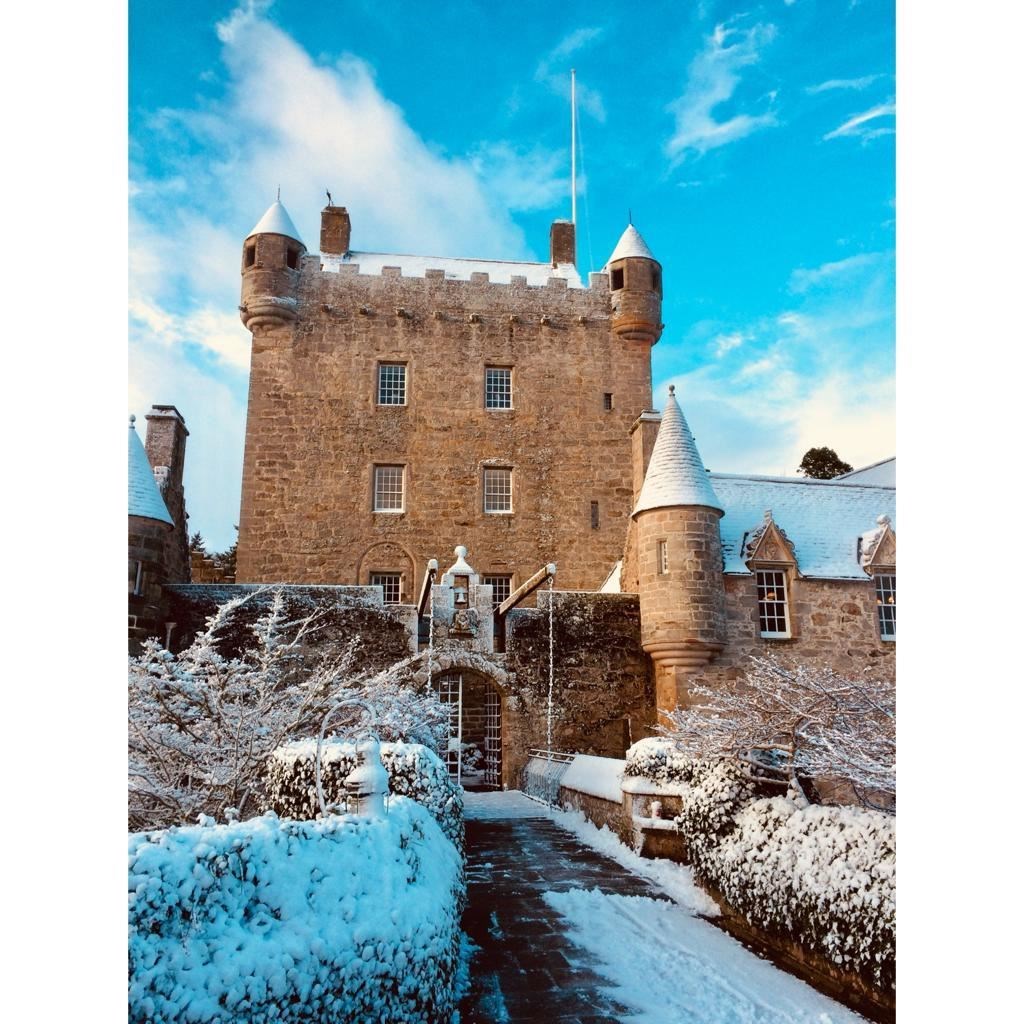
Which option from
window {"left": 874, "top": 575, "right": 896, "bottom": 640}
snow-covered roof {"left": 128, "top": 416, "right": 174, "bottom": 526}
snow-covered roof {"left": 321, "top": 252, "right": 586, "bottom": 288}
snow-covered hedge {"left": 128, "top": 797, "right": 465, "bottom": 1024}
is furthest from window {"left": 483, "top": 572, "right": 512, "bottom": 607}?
snow-covered hedge {"left": 128, "top": 797, "right": 465, "bottom": 1024}

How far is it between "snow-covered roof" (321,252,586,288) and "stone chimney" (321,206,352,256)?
175 mm

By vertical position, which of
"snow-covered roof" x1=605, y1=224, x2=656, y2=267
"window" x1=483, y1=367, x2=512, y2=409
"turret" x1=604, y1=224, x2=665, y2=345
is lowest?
"window" x1=483, y1=367, x2=512, y2=409

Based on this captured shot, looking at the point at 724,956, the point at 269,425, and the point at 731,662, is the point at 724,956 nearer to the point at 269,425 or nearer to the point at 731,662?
the point at 731,662

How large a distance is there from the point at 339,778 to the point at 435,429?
524 inches

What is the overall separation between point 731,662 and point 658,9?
11.2 meters

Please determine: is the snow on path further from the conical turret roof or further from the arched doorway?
the arched doorway

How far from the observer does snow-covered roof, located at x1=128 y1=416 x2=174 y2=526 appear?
12773mm

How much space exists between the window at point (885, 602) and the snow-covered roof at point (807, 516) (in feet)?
2.36

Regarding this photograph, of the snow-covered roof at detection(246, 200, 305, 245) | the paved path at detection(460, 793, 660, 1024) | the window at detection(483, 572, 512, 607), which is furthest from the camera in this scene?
the snow-covered roof at detection(246, 200, 305, 245)

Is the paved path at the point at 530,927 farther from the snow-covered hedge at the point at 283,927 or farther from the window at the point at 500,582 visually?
the window at the point at 500,582

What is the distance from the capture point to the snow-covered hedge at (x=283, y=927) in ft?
9.04
